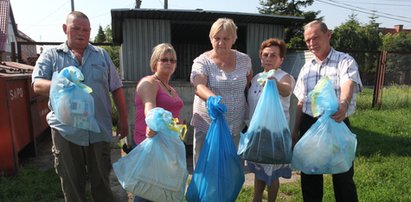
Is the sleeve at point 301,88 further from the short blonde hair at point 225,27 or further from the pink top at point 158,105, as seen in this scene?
the pink top at point 158,105

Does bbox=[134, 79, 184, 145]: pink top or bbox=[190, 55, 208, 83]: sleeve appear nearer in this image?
bbox=[134, 79, 184, 145]: pink top

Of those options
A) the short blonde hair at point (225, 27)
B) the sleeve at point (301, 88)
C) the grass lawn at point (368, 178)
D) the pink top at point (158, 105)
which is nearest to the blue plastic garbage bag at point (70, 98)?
the pink top at point (158, 105)

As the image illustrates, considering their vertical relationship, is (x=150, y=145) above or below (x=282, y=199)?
above

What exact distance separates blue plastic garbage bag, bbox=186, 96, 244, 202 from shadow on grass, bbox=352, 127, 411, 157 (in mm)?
3986

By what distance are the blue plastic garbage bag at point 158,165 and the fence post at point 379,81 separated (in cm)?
919

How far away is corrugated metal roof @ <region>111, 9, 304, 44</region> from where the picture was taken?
6164 mm

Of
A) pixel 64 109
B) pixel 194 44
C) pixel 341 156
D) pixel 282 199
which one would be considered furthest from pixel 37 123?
pixel 194 44

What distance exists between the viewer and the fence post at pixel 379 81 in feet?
31.6

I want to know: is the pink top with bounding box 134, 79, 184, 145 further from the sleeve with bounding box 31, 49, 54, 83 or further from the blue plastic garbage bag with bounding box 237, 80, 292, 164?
the sleeve with bounding box 31, 49, 54, 83

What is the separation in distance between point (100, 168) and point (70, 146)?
1.09 feet

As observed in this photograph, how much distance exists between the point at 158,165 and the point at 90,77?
101 centimetres

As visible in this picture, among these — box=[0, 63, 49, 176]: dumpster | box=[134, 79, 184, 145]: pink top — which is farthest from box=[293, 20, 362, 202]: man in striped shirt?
box=[0, 63, 49, 176]: dumpster

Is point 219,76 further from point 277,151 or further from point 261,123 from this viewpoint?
point 277,151

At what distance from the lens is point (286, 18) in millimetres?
6914
